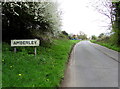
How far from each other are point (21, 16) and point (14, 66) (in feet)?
22.6

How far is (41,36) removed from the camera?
16188mm

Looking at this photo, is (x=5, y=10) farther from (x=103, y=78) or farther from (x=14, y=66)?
(x=103, y=78)

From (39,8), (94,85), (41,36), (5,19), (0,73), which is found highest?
(39,8)

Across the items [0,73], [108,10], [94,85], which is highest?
[108,10]

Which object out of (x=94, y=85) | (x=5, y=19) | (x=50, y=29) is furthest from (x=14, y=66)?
(x=50, y=29)

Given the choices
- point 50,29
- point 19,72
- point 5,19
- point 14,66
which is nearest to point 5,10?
point 5,19

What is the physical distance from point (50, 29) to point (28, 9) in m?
3.28

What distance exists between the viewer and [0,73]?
595cm

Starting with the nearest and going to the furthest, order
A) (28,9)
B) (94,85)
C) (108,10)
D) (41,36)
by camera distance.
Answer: (94,85) < (28,9) < (41,36) < (108,10)

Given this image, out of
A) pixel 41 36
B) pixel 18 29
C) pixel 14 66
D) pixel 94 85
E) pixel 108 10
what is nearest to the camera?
pixel 94 85

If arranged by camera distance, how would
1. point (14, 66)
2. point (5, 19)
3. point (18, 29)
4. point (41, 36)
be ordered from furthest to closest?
1. point (41, 36)
2. point (18, 29)
3. point (5, 19)
4. point (14, 66)

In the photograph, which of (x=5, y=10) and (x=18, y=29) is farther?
(x=18, y=29)

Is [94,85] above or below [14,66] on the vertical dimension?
below

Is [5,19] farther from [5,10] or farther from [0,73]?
[0,73]
